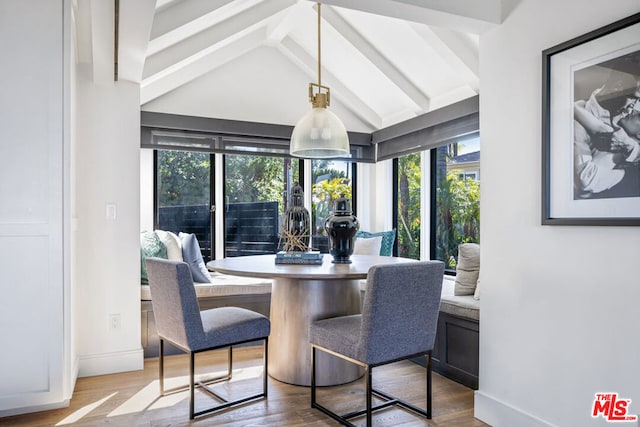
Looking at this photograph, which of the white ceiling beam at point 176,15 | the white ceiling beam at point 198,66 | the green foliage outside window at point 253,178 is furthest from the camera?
the green foliage outside window at point 253,178

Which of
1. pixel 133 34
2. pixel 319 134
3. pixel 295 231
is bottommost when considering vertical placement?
pixel 295 231

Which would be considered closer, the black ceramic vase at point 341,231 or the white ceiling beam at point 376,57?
the black ceramic vase at point 341,231

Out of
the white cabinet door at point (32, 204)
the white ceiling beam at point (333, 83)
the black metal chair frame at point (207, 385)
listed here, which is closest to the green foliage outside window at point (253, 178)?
the white ceiling beam at point (333, 83)

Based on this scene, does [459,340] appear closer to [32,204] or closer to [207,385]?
[207,385]

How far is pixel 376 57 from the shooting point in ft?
13.7

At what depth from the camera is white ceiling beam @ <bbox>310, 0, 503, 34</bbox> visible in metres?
2.11

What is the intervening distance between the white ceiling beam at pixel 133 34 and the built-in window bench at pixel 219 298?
5.30ft

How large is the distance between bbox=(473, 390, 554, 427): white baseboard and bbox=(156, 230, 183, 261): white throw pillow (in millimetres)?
2545

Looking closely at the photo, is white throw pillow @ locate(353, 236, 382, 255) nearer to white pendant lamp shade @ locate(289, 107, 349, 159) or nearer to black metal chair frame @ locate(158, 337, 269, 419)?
white pendant lamp shade @ locate(289, 107, 349, 159)

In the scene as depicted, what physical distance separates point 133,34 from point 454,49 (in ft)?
7.24

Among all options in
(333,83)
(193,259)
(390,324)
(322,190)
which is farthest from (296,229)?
(333,83)

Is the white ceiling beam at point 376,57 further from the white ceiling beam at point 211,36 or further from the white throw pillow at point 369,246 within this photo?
the white throw pillow at point 369,246

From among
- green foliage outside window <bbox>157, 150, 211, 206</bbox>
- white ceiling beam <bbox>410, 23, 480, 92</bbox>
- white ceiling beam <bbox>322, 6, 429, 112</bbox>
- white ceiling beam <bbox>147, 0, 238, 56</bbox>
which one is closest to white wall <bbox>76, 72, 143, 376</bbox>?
white ceiling beam <bbox>147, 0, 238, 56</bbox>

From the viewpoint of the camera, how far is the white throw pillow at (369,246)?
14.7ft
